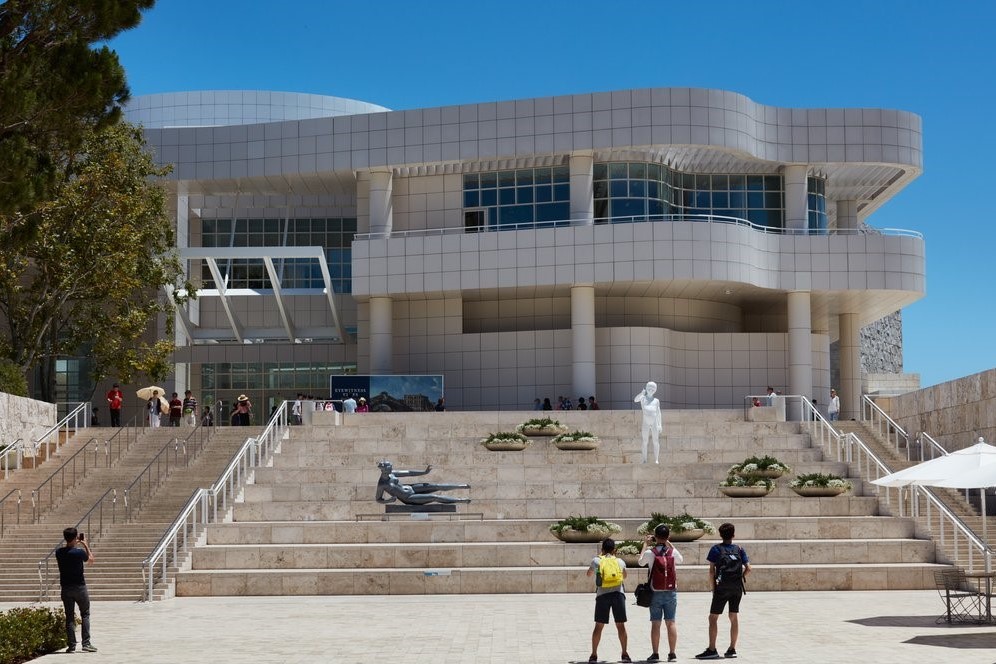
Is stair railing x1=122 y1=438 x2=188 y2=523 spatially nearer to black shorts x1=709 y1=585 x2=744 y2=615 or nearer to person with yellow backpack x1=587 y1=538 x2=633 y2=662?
person with yellow backpack x1=587 y1=538 x2=633 y2=662

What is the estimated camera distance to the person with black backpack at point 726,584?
15586 millimetres

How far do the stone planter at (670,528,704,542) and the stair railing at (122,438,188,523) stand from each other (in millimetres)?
11653

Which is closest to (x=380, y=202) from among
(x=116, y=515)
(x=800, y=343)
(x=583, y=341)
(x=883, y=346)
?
(x=583, y=341)

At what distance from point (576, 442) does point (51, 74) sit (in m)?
20.4

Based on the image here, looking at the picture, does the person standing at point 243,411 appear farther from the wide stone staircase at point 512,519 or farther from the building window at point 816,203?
the building window at point 816,203

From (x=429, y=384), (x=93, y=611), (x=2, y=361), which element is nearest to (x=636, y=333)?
(x=429, y=384)

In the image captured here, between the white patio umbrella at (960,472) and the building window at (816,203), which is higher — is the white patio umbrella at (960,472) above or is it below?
below

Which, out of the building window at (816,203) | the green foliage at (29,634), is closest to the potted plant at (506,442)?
the green foliage at (29,634)

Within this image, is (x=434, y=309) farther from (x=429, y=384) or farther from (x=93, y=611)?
(x=93, y=611)

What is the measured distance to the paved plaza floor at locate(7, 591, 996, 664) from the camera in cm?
1581

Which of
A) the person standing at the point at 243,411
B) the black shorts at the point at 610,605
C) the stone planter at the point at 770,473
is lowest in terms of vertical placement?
the black shorts at the point at 610,605

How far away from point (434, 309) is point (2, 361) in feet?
56.2

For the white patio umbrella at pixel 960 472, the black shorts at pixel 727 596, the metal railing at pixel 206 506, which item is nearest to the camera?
the black shorts at pixel 727 596

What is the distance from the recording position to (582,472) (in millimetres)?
32438
